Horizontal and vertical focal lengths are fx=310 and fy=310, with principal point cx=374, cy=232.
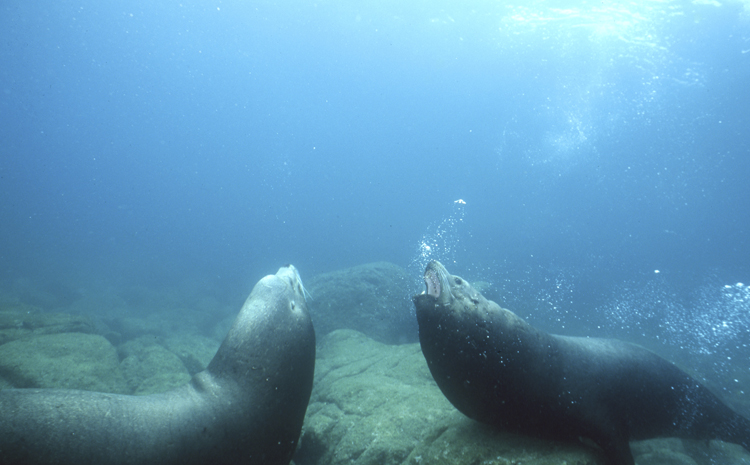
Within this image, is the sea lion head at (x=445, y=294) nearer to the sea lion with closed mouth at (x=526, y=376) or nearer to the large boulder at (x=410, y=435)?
the sea lion with closed mouth at (x=526, y=376)

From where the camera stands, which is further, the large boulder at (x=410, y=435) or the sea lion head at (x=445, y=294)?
the sea lion head at (x=445, y=294)

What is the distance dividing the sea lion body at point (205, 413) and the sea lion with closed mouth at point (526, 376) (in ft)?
4.23

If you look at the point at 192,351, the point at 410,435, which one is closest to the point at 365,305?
the point at 192,351

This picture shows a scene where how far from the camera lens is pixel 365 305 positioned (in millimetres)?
9398

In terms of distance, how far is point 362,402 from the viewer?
3.65 metres

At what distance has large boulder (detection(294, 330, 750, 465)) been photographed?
2.28 m

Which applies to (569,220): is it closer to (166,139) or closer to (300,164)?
(300,164)

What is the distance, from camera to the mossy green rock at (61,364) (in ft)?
13.6

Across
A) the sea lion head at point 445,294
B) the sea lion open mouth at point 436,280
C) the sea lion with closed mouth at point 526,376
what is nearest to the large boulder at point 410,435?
the sea lion with closed mouth at point 526,376

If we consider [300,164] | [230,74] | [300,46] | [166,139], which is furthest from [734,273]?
[166,139]

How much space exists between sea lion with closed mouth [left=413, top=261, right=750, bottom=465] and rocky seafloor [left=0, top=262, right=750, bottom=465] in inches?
7.4

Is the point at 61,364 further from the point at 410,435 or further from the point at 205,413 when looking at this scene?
the point at 410,435

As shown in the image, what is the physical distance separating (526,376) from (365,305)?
7.19m

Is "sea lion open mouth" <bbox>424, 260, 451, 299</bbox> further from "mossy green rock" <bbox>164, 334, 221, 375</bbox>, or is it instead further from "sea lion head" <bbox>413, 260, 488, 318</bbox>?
"mossy green rock" <bbox>164, 334, 221, 375</bbox>
